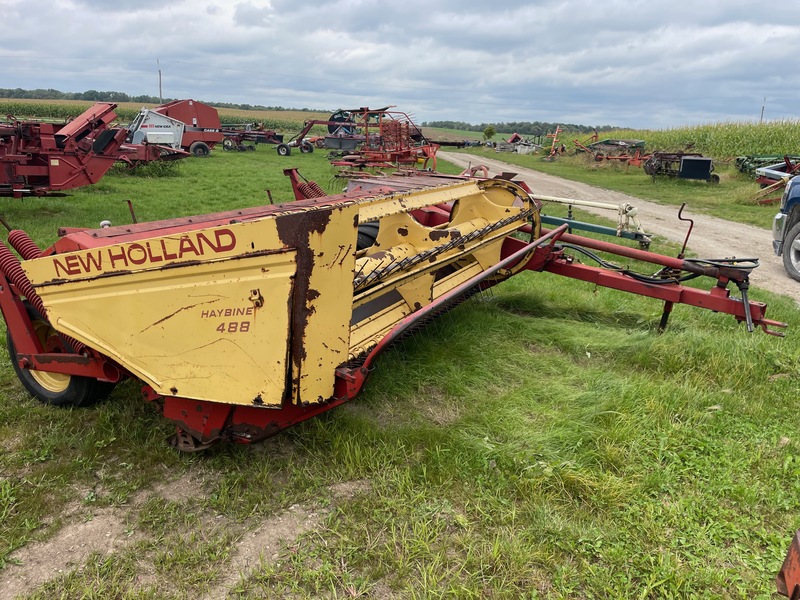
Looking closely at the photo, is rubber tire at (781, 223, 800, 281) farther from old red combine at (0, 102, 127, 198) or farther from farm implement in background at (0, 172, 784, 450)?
old red combine at (0, 102, 127, 198)

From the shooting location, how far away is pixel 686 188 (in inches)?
669

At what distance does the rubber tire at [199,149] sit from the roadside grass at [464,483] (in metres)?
20.0

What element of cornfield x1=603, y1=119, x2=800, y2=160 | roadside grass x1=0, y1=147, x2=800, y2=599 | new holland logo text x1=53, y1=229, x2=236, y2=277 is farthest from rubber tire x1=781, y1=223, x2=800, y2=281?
cornfield x1=603, y1=119, x2=800, y2=160

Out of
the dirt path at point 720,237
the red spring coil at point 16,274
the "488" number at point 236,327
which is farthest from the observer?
the dirt path at point 720,237

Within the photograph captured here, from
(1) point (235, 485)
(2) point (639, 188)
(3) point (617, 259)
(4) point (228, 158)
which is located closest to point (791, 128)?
(2) point (639, 188)

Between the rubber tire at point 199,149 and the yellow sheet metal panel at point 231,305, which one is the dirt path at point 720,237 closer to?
the yellow sheet metal panel at point 231,305

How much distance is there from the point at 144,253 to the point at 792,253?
789 cm

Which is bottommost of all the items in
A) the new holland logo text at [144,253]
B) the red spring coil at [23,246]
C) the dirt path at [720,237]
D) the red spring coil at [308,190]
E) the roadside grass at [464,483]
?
the roadside grass at [464,483]

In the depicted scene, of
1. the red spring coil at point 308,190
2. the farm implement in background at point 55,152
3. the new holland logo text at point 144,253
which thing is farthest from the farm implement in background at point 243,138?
the new holland logo text at point 144,253

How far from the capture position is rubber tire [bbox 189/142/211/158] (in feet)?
72.0

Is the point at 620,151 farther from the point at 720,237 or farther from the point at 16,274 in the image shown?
the point at 16,274

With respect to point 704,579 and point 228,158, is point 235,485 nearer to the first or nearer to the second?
point 704,579

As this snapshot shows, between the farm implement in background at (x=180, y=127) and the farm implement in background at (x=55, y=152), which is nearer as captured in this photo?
the farm implement in background at (x=55, y=152)

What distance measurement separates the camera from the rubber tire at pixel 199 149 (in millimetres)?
21938
